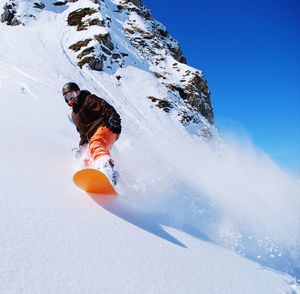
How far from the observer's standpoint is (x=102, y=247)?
2570mm

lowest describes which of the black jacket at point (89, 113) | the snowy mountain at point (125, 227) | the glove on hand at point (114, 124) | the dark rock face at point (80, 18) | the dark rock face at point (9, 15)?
the snowy mountain at point (125, 227)

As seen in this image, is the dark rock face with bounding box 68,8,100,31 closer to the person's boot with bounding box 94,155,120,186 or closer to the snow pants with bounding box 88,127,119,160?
the snow pants with bounding box 88,127,119,160

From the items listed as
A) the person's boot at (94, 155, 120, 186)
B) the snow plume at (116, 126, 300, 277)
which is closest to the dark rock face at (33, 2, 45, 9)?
the snow plume at (116, 126, 300, 277)

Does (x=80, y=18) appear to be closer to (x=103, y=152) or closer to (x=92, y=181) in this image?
(x=103, y=152)

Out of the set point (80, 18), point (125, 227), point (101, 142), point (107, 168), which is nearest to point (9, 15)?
point (80, 18)

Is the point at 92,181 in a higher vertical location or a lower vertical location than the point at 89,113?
lower

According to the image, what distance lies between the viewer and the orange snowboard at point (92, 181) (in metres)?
3.64

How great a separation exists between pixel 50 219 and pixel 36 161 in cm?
169

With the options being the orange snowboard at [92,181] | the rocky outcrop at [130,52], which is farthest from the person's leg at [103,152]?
the rocky outcrop at [130,52]

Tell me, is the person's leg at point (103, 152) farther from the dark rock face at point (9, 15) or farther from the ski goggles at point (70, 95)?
the dark rock face at point (9, 15)

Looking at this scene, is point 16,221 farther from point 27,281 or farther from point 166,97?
point 166,97

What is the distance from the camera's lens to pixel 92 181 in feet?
12.2

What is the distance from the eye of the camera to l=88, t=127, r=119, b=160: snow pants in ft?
13.7

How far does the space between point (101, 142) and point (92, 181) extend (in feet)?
2.84
